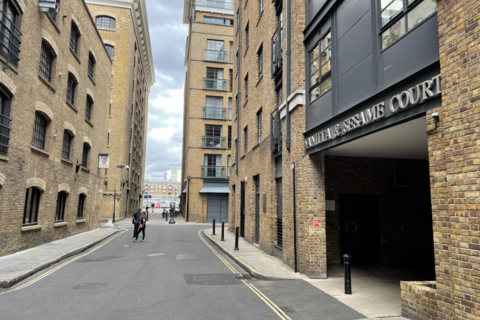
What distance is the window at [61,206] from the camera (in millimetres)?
17347

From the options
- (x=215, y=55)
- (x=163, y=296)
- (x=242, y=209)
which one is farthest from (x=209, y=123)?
(x=163, y=296)

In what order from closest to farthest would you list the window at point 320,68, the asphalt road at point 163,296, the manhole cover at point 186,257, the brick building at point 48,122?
the asphalt road at point 163,296, the window at point 320,68, the brick building at point 48,122, the manhole cover at point 186,257

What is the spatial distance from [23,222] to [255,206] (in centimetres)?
975

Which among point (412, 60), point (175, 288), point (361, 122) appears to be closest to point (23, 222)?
point (175, 288)

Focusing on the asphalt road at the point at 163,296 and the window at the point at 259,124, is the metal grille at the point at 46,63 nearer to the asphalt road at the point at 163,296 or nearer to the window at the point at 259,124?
the asphalt road at the point at 163,296

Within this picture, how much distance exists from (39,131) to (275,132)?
1038cm

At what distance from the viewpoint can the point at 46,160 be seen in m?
15.0

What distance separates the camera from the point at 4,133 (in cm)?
1142

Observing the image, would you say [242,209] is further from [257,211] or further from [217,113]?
[217,113]

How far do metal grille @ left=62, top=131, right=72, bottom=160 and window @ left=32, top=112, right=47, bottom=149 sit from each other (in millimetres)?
2732

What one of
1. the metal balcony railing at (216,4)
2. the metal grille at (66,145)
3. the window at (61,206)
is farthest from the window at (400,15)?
the metal balcony railing at (216,4)

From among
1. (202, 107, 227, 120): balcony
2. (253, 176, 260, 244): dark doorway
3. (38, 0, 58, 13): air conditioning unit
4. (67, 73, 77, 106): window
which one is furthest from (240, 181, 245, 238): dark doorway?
(202, 107, 227, 120): balcony

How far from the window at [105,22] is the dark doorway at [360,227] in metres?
36.6

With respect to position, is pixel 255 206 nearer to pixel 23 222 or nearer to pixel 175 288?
pixel 175 288
